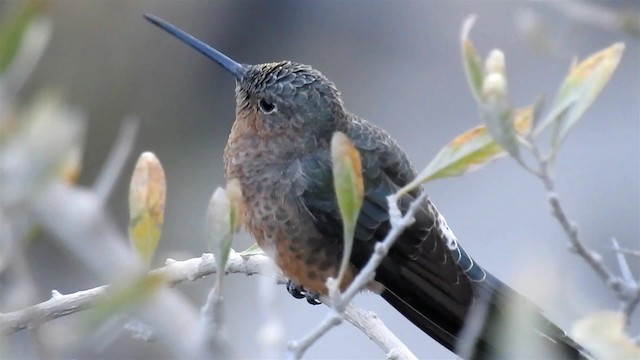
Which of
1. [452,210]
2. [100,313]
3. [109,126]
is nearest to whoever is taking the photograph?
[100,313]

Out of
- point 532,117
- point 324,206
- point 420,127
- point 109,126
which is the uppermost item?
point 420,127

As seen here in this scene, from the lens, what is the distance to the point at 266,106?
250 cm

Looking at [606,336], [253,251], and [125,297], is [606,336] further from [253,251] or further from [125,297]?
[253,251]

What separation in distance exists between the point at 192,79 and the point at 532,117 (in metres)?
5.32

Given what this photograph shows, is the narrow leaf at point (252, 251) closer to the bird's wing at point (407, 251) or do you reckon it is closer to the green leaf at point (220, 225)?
the bird's wing at point (407, 251)

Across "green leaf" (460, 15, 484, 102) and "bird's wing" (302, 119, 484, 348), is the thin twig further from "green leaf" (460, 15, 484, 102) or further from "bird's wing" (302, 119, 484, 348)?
"green leaf" (460, 15, 484, 102)

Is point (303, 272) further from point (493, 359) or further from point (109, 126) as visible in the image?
point (109, 126)

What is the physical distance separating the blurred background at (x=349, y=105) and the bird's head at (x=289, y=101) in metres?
2.60

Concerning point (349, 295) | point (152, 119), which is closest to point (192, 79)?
point (152, 119)

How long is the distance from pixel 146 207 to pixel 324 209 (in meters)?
1.17

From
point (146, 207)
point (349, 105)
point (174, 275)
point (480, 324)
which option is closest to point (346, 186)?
point (146, 207)

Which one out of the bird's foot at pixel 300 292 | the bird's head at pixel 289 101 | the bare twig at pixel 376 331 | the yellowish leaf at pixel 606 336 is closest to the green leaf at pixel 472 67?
the yellowish leaf at pixel 606 336

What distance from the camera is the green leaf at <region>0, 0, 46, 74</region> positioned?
2.82ft

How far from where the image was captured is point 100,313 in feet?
2.77
